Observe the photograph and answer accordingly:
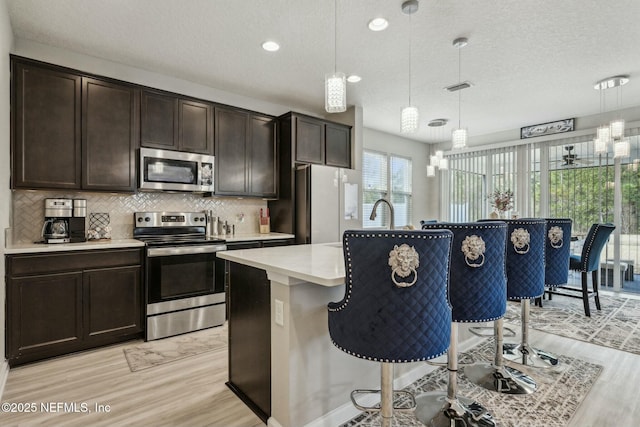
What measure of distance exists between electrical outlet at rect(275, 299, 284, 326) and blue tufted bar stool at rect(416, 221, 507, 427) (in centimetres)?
87

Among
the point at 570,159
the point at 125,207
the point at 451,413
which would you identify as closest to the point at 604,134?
the point at 570,159

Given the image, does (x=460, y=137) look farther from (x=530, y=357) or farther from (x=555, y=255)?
(x=530, y=357)

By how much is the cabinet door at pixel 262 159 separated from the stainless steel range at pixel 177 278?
1.05 meters

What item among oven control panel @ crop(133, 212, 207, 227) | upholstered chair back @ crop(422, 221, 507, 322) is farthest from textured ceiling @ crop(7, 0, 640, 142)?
upholstered chair back @ crop(422, 221, 507, 322)

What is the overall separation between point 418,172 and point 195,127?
16.4 ft

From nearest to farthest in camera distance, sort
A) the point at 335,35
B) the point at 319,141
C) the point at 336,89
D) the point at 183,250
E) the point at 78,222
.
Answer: the point at 336,89, the point at 335,35, the point at 78,222, the point at 183,250, the point at 319,141

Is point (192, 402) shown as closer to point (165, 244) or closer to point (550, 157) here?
point (165, 244)

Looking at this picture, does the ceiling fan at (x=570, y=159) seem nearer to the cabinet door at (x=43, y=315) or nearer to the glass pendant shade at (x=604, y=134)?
the glass pendant shade at (x=604, y=134)

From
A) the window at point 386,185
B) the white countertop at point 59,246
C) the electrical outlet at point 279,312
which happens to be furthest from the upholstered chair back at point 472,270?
the window at point 386,185

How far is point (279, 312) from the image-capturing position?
1.75 meters

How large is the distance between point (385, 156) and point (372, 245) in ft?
17.9

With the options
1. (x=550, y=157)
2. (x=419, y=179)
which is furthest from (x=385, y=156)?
(x=550, y=157)

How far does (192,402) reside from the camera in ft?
7.04

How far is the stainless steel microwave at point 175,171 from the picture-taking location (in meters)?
3.47
